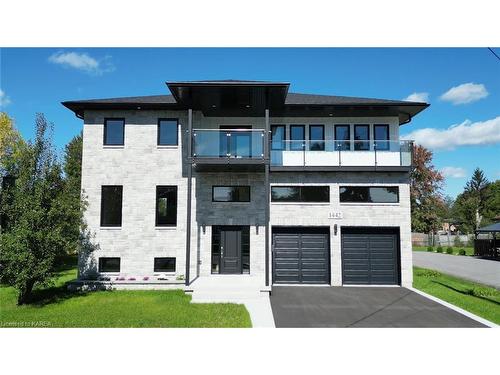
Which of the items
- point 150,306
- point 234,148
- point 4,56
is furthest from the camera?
point 234,148

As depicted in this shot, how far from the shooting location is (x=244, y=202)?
46.4 feet

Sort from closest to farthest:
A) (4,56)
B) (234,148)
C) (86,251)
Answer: (4,56) < (234,148) < (86,251)

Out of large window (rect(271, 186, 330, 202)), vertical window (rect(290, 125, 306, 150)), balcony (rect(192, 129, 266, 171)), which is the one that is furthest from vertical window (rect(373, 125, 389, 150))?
balcony (rect(192, 129, 266, 171))

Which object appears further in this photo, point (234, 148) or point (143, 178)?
point (143, 178)

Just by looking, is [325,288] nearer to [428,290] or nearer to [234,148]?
[428,290]

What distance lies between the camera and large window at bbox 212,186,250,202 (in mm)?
14188

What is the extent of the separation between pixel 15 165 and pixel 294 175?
1012 centimetres

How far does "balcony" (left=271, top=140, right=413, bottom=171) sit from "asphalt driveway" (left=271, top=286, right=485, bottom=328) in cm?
480

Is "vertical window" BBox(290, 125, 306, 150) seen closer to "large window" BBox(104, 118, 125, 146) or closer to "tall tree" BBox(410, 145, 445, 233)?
"large window" BBox(104, 118, 125, 146)

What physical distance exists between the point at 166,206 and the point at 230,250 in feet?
10.5

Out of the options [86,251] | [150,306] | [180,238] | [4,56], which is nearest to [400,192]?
[180,238]

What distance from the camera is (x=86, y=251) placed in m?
13.7

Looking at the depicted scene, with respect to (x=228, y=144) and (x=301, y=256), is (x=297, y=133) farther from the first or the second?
(x=301, y=256)

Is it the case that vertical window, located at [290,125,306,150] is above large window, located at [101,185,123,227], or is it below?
above
